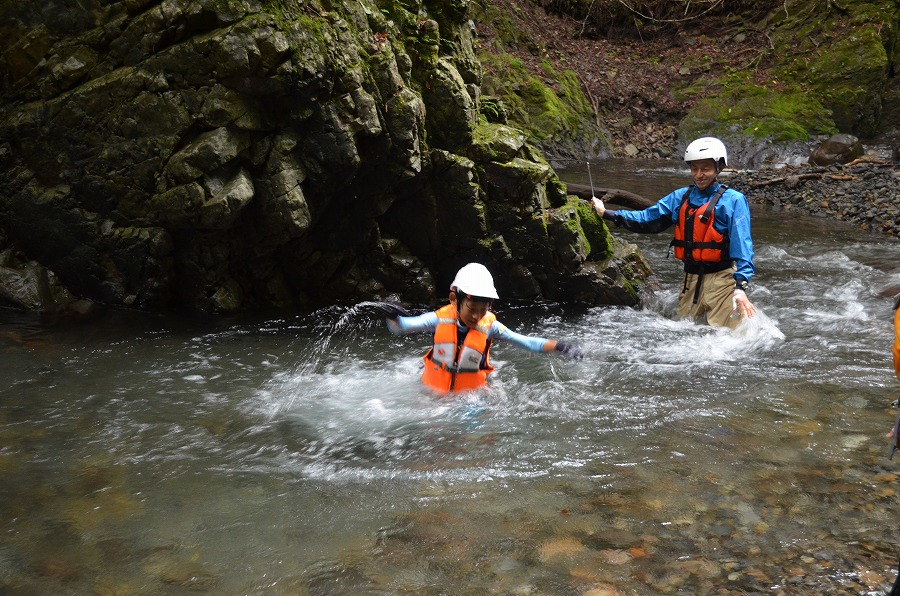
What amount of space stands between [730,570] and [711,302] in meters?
4.58

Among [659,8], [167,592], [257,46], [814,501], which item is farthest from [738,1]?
[167,592]

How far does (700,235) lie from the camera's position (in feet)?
25.0

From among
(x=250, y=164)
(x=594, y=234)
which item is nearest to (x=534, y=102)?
(x=594, y=234)

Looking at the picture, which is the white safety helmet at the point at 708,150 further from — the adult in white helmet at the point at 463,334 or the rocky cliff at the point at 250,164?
the adult in white helmet at the point at 463,334

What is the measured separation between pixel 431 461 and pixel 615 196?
29.8 feet

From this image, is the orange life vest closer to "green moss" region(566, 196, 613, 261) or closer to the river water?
the river water

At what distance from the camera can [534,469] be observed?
5.05 meters

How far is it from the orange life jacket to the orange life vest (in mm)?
2837

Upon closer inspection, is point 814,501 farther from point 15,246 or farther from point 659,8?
point 659,8

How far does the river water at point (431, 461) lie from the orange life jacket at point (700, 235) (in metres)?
0.92

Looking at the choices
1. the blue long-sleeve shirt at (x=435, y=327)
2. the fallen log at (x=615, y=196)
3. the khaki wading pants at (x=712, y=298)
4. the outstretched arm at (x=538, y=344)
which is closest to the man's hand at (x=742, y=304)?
the khaki wading pants at (x=712, y=298)

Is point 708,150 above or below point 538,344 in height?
above

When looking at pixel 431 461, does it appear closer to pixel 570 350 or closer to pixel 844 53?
pixel 570 350

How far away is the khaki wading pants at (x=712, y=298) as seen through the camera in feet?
25.0
